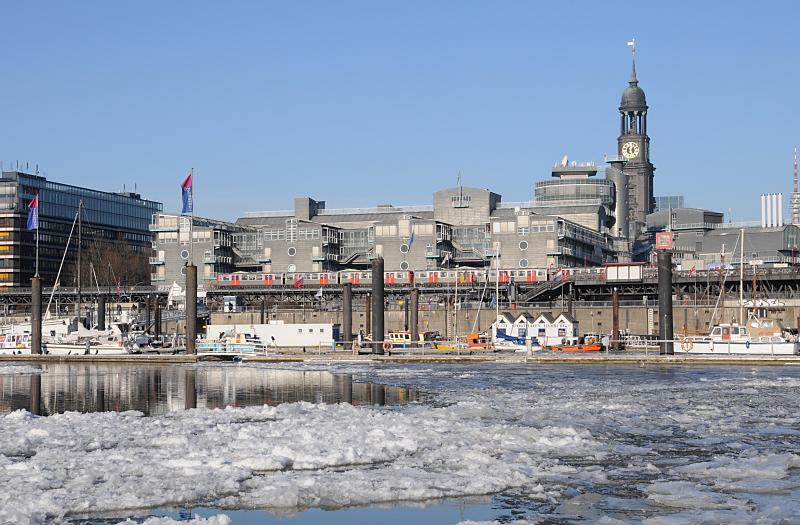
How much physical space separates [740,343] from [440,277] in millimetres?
78409

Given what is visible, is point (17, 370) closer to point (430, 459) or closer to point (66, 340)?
point (66, 340)

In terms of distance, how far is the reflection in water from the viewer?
155 ft

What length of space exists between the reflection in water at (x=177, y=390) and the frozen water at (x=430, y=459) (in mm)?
5549

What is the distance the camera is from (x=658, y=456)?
3059cm

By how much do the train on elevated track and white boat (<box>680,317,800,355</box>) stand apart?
174 ft

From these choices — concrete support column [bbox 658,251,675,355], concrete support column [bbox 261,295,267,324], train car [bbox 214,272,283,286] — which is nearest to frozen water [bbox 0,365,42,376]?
concrete support column [bbox 658,251,675,355]

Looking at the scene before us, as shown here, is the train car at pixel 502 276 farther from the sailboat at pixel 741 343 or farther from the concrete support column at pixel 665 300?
the concrete support column at pixel 665 300

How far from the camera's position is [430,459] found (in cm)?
2945

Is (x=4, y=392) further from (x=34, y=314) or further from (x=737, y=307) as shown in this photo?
(x=737, y=307)

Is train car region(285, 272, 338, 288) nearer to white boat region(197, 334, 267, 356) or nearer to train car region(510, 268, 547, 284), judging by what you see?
train car region(510, 268, 547, 284)

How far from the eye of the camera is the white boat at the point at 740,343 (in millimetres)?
88312

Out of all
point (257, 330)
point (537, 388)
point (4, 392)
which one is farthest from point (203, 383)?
point (257, 330)

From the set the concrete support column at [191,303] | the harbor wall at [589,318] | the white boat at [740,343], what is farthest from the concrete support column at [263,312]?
the white boat at [740,343]

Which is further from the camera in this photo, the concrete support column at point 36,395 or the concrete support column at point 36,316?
the concrete support column at point 36,316
